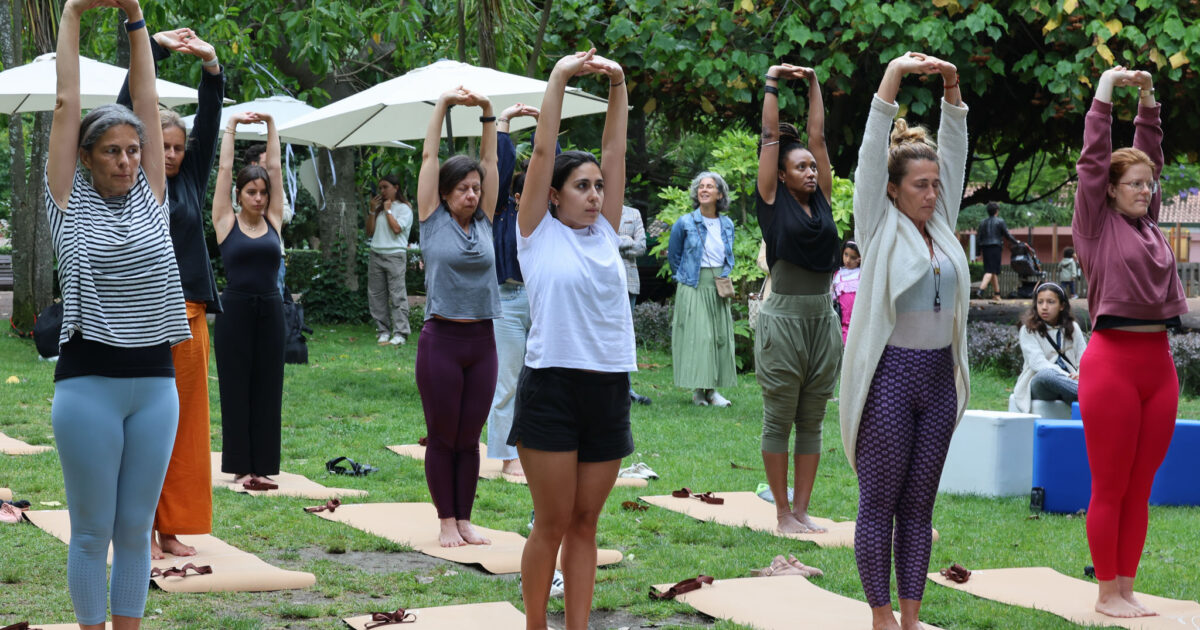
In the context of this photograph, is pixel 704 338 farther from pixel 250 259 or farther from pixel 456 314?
pixel 456 314

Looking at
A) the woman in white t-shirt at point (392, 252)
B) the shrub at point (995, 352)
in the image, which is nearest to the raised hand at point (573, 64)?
the shrub at point (995, 352)

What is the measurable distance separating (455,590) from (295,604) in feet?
2.12

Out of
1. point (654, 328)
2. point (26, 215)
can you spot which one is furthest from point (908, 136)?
point (26, 215)

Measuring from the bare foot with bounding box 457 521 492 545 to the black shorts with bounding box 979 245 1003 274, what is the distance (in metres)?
20.2

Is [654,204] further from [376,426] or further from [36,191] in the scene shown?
[376,426]

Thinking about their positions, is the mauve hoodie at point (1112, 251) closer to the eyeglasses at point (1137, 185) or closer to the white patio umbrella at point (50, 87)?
the eyeglasses at point (1137, 185)

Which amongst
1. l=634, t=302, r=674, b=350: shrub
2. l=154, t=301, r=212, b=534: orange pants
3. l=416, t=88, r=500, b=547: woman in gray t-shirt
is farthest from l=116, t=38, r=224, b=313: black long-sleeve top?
l=634, t=302, r=674, b=350: shrub

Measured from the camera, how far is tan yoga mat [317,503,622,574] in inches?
217

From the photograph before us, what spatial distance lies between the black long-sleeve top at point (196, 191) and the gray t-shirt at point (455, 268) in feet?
3.21

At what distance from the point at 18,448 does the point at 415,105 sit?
11.7 ft

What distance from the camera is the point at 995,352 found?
1417 centimetres

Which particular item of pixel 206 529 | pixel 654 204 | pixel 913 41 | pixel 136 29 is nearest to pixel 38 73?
pixel 206 529

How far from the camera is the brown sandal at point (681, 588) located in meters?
4.96

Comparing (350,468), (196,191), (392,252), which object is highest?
(196,191)
